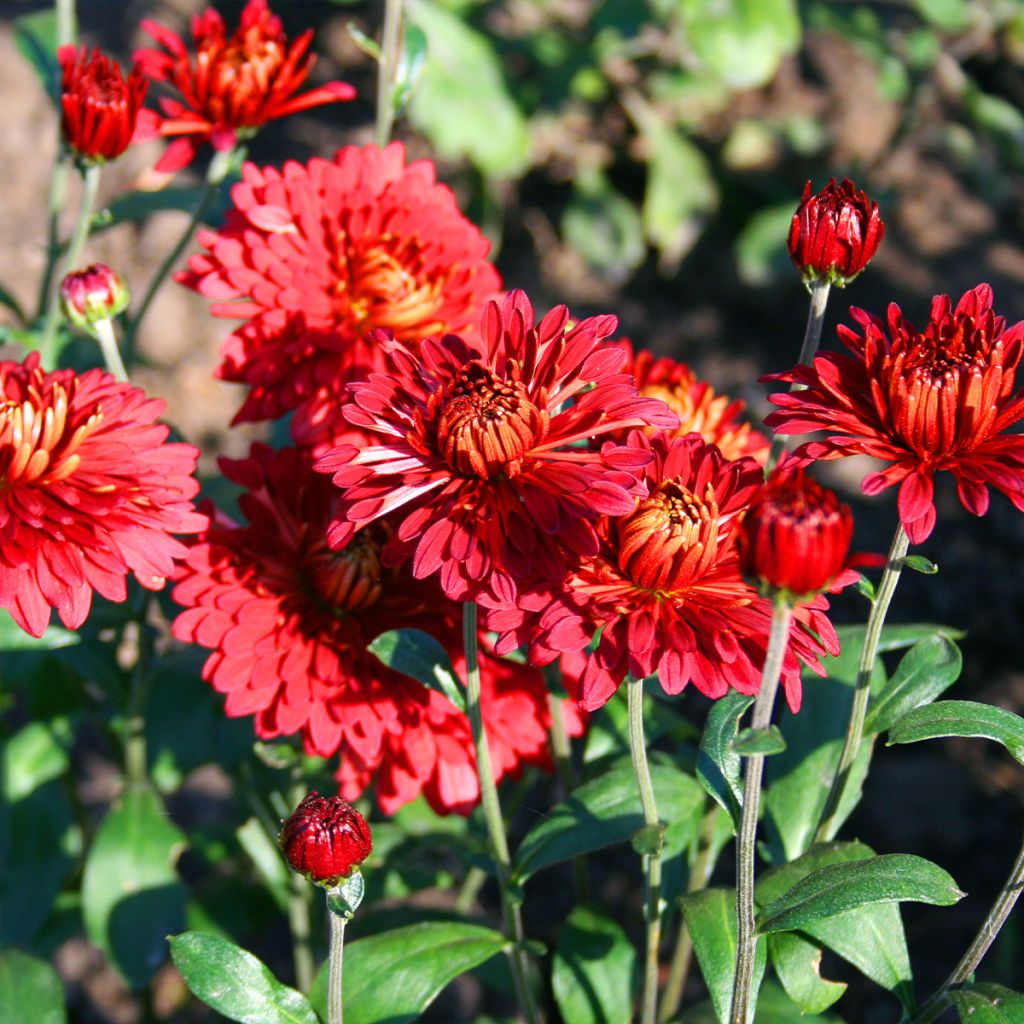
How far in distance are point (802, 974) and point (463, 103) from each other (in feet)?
7.09

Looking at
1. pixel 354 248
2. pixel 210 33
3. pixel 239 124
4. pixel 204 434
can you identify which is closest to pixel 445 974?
pixel 354 248

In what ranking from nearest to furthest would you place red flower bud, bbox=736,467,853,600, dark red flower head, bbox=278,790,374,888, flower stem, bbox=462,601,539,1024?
1. red flower bud, bbox=736,467,853,600
2. dark red flower head, bbox=278,790,374,888
3. flower stem, bbox=462,601,539,1024

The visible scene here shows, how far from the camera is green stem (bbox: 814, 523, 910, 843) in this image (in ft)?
3.34

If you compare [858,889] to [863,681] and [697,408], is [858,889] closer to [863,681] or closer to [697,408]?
[863,681]

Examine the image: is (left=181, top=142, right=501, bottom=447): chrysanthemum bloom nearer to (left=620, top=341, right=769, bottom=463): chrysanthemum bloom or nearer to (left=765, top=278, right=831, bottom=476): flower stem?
(left=620, top=341, right=769, bottom=463): chrysanthemum bloom

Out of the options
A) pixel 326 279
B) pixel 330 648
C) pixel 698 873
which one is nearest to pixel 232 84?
pixel 326 279

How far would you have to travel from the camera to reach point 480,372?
1009 millimetres

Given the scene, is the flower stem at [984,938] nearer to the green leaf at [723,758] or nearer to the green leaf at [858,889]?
the green leaf at [858,889]

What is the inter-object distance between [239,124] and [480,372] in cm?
57

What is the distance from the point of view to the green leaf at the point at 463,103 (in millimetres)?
2738

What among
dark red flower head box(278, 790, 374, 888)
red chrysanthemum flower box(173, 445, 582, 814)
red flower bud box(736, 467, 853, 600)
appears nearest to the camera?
red flower bud box(736, 467, 853, 600)

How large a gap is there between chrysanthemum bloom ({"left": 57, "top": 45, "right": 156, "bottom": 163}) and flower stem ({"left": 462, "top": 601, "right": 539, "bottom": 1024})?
650mm

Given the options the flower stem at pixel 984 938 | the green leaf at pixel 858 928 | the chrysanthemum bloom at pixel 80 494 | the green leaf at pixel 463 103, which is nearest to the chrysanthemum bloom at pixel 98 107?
the chrysanthemum bloom at pixel 80 494

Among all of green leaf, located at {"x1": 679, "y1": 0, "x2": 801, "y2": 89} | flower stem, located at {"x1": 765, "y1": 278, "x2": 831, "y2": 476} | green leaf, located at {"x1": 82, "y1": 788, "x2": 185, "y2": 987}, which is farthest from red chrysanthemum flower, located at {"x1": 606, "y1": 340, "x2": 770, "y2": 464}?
green leaf, located at {"x1": 679, "y1": 0, "x2": 801, "y2": 89}
